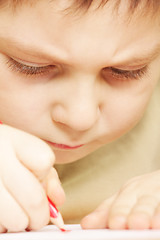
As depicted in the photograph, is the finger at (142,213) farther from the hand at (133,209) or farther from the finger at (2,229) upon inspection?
the finger at (2,229)

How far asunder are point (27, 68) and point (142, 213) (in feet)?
0.79

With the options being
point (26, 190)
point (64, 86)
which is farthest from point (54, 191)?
point (64, 86)

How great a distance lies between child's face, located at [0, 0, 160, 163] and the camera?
555mm

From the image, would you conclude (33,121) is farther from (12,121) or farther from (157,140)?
(157,140)

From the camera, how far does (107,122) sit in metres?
0.68

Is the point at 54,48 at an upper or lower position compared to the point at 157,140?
upper

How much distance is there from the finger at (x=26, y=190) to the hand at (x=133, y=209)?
0.09 m

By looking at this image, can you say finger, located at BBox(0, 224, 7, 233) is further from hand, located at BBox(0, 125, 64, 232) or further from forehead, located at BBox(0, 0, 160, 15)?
forehead, located at BBox(0, 0, 160, 15)

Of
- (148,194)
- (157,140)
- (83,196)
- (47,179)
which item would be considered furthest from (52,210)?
(157,140)

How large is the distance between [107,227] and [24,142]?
0.15 meters

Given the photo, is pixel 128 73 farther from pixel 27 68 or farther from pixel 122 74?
pixel 27 68

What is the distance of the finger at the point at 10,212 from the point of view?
1.48 ft

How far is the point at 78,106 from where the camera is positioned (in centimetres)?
59

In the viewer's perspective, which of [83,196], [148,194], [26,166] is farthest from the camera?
[83,196]
